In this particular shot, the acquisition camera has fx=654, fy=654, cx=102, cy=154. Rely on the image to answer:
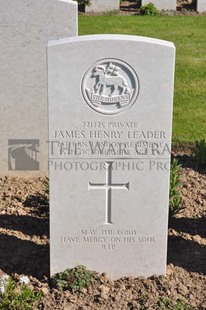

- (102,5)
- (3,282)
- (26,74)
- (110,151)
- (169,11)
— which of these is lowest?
(3,282)

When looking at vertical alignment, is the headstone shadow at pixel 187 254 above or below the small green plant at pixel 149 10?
below

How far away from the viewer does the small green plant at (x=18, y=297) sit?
456 cm

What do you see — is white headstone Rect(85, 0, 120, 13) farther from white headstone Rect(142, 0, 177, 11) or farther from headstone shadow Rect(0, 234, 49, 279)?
headstone shadow Rect(0, 234, 49, 279)

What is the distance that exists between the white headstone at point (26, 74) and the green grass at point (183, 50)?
2055mm

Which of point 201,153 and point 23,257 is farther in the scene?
point 201,153

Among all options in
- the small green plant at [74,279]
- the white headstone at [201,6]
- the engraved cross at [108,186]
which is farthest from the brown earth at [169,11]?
the small green plant at [74,279]

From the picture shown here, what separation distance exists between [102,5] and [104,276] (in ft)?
38.4

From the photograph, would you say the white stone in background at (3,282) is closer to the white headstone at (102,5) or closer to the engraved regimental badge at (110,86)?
the engraved regimental badge at (110,86)

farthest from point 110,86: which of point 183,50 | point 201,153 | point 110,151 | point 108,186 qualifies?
point 183,50

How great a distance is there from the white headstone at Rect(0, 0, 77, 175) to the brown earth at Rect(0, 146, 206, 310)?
12.9 inches

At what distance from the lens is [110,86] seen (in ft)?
15.0

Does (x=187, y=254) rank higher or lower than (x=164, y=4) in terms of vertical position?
lower

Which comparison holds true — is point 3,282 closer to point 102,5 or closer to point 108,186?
point 108,186

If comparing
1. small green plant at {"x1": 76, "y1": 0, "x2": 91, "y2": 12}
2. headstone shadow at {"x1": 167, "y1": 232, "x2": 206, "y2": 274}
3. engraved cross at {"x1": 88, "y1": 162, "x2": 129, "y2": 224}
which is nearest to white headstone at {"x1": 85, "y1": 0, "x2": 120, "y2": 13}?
small green plant at {"x1": 76, "y1": 0, "x2": 91, "y2": 12}
